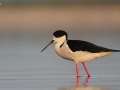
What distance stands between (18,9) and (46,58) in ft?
50.2

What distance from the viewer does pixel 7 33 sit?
783 inches

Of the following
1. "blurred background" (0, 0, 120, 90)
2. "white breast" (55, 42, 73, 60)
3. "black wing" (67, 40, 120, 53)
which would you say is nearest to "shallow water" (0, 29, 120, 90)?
"blurred background" (0, 0, 120, 90)

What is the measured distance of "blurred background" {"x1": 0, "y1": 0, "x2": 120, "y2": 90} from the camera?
11273 mm

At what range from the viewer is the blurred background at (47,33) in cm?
1127

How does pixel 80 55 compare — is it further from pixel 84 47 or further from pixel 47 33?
pixel 47 33

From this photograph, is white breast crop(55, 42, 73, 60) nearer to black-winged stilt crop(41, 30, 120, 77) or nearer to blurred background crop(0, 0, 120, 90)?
black-winged stilt crop(41, 30, 120, 77)

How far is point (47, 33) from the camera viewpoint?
1934 centimetres

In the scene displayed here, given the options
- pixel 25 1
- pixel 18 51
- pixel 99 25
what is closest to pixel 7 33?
pixel 99 25

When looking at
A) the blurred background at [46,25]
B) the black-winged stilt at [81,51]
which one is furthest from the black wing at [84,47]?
the blurred background at [46,25]

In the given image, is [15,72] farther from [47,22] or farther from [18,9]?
[18,9]

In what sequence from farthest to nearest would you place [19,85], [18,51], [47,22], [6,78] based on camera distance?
[47,22]
[18,51]
[6,78]
[19,85]

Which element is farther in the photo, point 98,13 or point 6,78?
point 98,13

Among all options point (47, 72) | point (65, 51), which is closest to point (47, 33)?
point (65, 51)

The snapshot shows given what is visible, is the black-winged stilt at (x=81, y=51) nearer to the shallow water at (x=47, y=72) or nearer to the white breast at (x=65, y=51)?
the white breast at (x=65, y=51)
